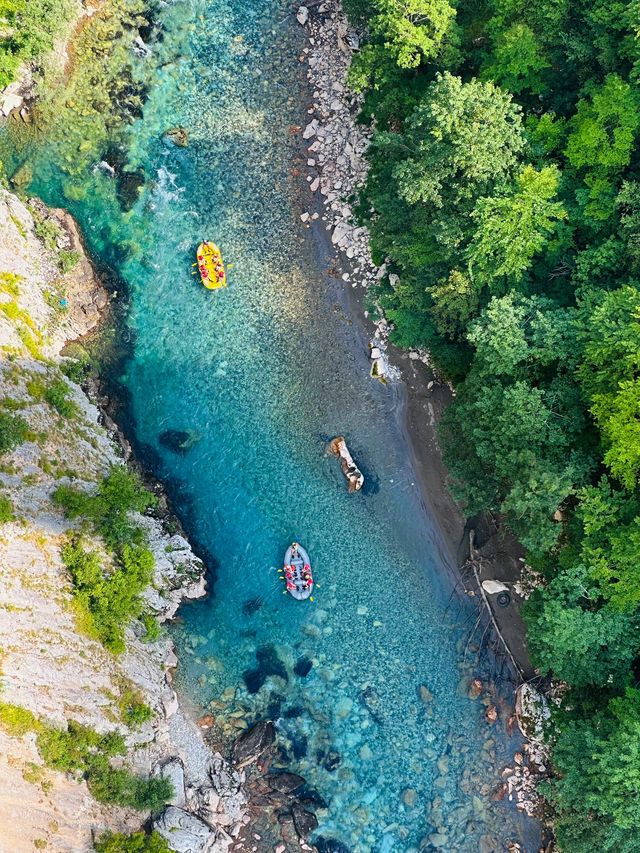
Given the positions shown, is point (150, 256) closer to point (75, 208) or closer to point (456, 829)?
point (75, 208)

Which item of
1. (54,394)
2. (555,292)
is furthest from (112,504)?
(555,292)

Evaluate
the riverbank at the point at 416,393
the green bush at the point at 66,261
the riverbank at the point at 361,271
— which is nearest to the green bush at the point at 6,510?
the green bush at the point at 66,261

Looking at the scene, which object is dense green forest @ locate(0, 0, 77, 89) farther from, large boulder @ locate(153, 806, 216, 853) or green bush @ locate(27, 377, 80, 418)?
large boulder @ locate(153, 806, 216, 853)

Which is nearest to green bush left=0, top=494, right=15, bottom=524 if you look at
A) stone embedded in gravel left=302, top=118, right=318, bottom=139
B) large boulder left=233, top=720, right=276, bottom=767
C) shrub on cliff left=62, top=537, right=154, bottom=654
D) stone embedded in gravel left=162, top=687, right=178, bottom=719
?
shrub on cliff left=62, top=537, right=154, bottom=654

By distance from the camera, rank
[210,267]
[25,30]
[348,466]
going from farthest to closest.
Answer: [210,267] → [348,466] → [25,30]

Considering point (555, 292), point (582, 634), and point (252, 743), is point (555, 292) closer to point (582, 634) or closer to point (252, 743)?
point (582, 634)

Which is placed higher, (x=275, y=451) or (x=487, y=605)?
(x=487, y=605)

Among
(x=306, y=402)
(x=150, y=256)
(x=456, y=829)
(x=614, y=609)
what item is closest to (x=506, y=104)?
(x=306, y=402)
